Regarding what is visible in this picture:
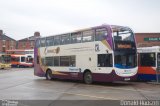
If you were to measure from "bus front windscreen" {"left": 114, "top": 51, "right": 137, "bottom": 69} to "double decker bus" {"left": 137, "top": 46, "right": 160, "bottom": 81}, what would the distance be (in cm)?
155

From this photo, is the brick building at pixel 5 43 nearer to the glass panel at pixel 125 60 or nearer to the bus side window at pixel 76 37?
the bus side window at pixel 76 37

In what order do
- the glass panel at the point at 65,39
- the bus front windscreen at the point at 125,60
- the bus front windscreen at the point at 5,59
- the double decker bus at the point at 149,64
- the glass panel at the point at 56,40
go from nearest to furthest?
the bus front windscreen at the point at 125,60, the double decker bus at the point at 149,64, the glass panel at the point at 65,39, the glass panel at the point at 56,40, the bus front windscreen at the point at 5,59

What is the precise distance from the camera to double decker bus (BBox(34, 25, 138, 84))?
20.9 meters

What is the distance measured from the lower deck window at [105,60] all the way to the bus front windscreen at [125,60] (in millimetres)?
369

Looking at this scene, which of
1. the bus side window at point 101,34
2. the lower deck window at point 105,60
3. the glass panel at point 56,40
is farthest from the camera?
the glass panel at point 56,40

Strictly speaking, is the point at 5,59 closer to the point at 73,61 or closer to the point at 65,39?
the point at 65,39

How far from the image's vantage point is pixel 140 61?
23.6 m

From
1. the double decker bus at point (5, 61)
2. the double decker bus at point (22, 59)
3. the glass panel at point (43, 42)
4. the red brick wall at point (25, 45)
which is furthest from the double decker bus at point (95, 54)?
the red brick wall at point (25, 45)

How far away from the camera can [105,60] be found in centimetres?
2133

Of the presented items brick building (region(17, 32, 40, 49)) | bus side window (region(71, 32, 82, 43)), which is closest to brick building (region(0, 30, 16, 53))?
brick building (region(17, 32, 40, 49))

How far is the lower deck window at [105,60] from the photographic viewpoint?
2094cm

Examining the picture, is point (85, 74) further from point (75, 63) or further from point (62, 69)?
point (62, 69)

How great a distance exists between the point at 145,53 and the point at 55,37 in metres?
7.74

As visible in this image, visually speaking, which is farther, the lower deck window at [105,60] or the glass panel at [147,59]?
the glass panel at [147,59]
